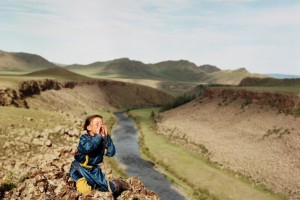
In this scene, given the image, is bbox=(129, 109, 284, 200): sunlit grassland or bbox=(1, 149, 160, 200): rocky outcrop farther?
bbox=(129, 109, 284, 200): sunlit grassland

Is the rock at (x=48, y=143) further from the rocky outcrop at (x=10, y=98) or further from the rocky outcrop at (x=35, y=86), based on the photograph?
the rocky outcrop at (x=35, y=86)

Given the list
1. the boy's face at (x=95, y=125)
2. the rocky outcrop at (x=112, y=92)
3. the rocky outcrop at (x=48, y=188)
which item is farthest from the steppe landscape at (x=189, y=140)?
the boy's face at (x=95, y=125)

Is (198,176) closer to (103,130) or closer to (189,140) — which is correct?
(189,140)

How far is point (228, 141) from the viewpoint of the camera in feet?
207

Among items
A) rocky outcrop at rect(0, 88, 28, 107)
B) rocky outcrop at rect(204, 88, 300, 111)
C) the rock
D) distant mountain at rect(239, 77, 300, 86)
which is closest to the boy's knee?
the rock

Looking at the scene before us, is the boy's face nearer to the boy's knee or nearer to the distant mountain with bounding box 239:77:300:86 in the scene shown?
the boy's knee

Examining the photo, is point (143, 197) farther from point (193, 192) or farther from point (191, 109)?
point (191, 109)

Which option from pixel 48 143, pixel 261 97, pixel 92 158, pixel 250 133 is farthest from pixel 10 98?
pixel 92 158

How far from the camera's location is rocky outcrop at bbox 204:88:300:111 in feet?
208

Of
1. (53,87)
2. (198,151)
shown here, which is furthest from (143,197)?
(53,87)

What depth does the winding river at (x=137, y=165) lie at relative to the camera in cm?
4319

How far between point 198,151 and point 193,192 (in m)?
19.2

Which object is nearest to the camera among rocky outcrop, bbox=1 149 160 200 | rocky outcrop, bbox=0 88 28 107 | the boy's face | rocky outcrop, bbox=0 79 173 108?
the boy's face

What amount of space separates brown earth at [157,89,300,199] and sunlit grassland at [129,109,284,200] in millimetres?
1905
